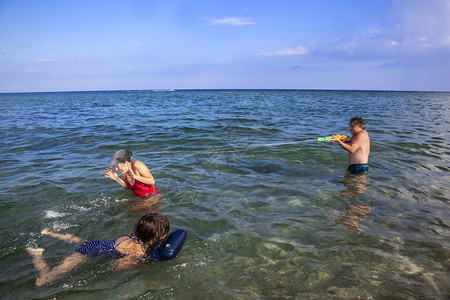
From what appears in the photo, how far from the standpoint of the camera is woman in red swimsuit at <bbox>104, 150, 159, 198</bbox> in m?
5.25

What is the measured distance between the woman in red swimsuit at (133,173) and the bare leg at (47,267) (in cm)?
182

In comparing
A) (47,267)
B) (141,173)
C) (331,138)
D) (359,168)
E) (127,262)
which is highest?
(331,138)

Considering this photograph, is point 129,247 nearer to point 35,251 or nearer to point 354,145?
point 35,251

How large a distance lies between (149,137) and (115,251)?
9.26 meters

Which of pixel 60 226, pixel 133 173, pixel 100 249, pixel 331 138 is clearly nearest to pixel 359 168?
pixel 331 138

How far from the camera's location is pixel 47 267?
3709 mm

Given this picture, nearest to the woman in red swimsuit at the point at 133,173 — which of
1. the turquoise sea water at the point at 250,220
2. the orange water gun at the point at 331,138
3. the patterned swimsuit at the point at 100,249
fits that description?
the turquoise sea water at the point at 250,220

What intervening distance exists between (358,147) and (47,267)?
22.3ft

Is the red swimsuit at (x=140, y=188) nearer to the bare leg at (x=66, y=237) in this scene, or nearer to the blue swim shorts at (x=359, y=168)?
the bare leg at (x=66, y=237)

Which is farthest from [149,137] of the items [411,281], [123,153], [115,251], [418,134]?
[418,134]

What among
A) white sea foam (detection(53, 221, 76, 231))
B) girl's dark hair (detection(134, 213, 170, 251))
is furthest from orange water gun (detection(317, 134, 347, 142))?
white sea foam (detection(53, 221, 76, 231))

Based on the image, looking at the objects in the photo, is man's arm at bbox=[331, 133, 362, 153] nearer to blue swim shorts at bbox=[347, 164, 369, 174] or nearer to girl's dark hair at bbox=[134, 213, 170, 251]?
blue swim shorts at bbox=[347, 164, 369, 174]

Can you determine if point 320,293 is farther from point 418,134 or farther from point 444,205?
point 418,134

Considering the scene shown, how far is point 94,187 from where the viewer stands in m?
6.62
